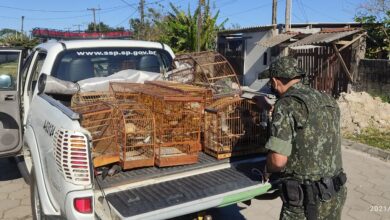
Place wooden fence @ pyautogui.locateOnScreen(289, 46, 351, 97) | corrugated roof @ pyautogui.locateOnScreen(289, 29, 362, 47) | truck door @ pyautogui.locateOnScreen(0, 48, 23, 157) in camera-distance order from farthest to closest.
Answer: wooden fence @ pyautogui.locateOnScreen(289, 46, 351, 97)
corrugated roof @ pyautogui.locateOnScreen(289, 29, 362, 47)
truck door @ pyautogui.locateOnScreen(0, 48, 23, 157)

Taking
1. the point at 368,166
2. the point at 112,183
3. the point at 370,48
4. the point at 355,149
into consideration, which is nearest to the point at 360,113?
the point at 355,149

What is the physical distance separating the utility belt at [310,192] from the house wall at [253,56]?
15.6m

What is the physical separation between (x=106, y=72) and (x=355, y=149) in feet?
16.1

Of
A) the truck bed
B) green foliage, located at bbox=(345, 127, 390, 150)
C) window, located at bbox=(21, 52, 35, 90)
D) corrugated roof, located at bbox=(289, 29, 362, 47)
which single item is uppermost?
corrugated roof, located at bbox=(289, 29, 362, 47)

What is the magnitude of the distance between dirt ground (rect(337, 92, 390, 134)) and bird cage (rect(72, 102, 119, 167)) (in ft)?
20.9

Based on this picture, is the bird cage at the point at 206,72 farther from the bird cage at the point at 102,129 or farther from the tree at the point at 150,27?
the tree at the point at 150,27

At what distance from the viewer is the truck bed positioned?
2477mm

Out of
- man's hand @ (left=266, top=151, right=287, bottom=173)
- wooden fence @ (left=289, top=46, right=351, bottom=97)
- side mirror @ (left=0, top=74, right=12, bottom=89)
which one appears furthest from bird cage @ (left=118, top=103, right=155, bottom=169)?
wooden fence @ (left=289, top=46, right=351, bottom=97)

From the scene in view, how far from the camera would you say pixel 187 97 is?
10.5 feet

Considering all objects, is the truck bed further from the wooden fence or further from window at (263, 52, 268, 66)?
window at (263, 52, 268, 66)

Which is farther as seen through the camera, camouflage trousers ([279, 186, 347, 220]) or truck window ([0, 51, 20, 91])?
truck window ([0, 51, 20, 91])

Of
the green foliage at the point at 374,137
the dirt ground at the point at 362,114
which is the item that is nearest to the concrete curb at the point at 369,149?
the green foliage at the point at 374,137

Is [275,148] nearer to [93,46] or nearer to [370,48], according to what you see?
[93,46]

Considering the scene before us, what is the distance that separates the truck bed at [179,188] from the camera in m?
2.48
